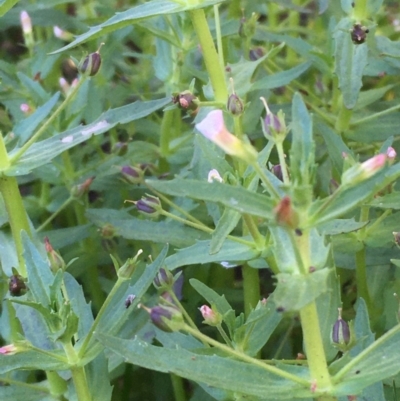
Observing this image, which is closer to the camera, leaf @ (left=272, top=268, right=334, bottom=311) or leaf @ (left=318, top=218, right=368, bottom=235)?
leaf @ (left=272, top=268, right=334, bottom=311)

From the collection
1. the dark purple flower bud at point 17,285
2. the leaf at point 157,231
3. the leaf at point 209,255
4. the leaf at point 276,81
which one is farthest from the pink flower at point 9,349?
the leaf at point 276,81

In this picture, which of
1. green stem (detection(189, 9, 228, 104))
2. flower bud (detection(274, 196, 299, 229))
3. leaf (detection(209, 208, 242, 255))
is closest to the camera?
flower bud (detection(274, 196, 299, 229))

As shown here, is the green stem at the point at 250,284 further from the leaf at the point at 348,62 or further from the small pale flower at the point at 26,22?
the small pale flower at the point at 26,22

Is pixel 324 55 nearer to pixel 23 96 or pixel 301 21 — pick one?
pixel 23 96

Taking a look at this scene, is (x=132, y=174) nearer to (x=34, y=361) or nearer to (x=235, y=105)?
(x=235, y=105)

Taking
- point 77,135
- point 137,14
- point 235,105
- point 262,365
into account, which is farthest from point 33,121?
point 262,365

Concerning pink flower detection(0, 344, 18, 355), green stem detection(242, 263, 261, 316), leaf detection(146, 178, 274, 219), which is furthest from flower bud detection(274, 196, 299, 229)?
green stem detection(242, 263, 261, 316)

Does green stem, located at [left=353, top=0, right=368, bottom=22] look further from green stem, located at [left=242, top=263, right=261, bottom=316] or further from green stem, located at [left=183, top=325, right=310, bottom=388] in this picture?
green stem, located at [left=183, top=325, right=310, bottom=388]
